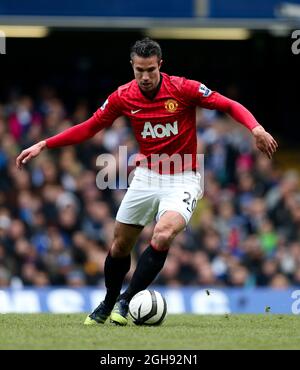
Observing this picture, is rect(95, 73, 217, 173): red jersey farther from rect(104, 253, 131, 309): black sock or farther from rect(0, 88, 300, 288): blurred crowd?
rect(0, 88, 300, 288): blurred crowd

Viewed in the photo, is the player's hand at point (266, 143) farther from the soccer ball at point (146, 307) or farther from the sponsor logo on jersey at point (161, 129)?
the soccer ball at point (146, 307)

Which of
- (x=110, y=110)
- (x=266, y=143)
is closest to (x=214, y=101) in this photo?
(x=266, y=143)

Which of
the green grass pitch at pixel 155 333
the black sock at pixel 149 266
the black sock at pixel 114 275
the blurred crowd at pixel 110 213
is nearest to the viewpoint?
the green grass pitch at pixel 155 333

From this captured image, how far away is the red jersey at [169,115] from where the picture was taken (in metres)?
8.82

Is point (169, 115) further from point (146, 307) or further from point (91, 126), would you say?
point (146, 307)

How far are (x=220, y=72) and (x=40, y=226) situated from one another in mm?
5842

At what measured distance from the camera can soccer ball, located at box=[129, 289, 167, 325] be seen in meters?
8.79

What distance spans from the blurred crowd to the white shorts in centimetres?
720

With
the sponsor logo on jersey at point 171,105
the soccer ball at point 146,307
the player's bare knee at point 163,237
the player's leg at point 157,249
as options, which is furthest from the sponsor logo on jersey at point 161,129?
the soccer ball at point 146,307

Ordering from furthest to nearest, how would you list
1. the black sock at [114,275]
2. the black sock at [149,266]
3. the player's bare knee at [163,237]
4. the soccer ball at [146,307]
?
the black sock at [114,275] → the soccer ball at [146,307] → the black sock at [149,266] → the player's bare knee at [163,237]

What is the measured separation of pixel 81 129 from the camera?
912 cm

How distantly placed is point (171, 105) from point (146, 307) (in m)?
1.69

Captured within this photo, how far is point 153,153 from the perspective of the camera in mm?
8914
